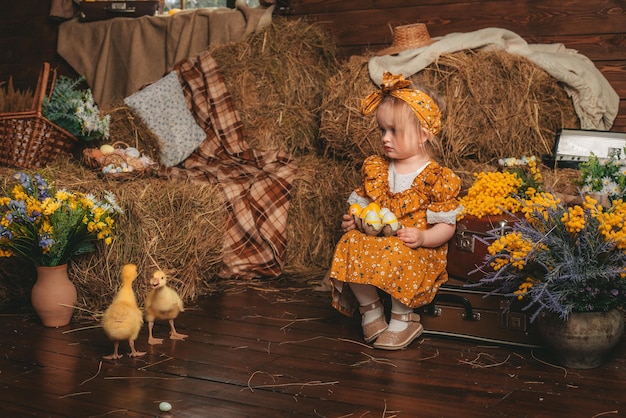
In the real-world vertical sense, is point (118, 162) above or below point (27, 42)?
below

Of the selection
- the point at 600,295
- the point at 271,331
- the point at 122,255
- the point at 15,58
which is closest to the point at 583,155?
the point at 600,295

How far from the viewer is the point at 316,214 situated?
407 cm

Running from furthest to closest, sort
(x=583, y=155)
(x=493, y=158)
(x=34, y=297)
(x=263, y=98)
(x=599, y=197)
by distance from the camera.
A: 1. (x=263, y=98)
2. (x=493, y=158)
3. (x=583, y=155)
4. (x=34, y=297)
5. (x=599, y=197)

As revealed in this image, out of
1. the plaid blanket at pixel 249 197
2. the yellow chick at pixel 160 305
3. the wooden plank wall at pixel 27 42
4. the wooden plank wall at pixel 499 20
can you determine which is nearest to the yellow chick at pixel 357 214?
the yellow chick at pixel 160 305

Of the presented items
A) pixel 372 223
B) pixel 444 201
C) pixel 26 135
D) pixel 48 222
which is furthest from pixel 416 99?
pixel 26 135

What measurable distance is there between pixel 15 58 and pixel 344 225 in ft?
14.0

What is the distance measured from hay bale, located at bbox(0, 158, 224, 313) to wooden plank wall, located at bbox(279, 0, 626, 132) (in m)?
1.73

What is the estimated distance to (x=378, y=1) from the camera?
474 cm

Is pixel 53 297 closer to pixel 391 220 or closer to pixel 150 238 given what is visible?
pixel 150 238

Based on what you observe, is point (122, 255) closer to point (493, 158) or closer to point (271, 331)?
point (271, 331)

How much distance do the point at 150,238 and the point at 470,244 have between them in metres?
1.38

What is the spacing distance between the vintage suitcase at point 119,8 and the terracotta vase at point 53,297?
9.38 ft

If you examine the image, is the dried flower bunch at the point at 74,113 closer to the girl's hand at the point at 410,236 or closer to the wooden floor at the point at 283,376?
the wooden floor at the point at 283,376

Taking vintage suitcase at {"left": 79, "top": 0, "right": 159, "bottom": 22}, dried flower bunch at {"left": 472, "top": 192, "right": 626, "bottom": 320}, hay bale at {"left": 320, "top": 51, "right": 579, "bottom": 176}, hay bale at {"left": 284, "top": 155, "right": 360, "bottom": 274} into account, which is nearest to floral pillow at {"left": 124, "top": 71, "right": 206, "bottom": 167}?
hay bale at {"left": 284, "top": 155, "right": 360, "bottom": 274}
